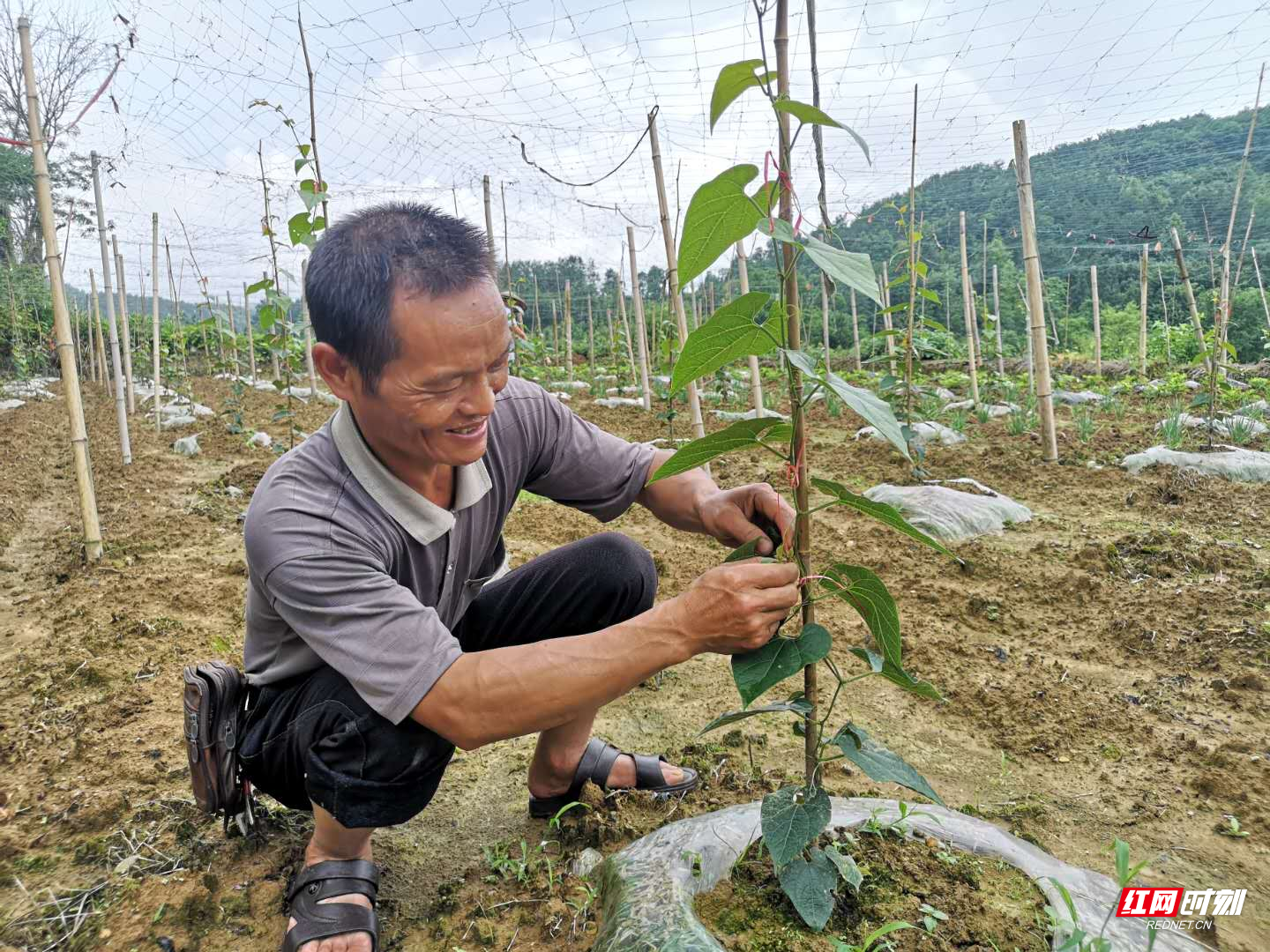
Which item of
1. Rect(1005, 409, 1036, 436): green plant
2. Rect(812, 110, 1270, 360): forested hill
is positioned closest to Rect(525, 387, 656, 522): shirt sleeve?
Rect(1005, 409, 1036, 436): green plant

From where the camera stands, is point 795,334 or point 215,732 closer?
point 795,334

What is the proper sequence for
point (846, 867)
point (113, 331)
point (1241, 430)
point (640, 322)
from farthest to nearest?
1. point (640, 322)
2. point (113, 331)
3. point (1241, 430)
4. point (846, 867)

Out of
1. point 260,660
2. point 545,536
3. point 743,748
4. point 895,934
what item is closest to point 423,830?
point 260,660

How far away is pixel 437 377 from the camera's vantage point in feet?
4.02

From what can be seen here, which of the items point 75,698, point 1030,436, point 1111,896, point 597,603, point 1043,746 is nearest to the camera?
point 1111,896

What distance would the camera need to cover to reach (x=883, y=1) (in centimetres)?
488

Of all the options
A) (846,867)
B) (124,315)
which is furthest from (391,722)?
(124,315)

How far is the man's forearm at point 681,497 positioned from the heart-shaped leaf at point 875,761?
0.55 metres

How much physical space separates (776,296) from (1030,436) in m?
5.06

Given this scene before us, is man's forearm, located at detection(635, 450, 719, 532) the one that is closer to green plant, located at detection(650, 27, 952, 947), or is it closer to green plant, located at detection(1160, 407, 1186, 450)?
green plant, located at detection(650, 27, 952, 947)

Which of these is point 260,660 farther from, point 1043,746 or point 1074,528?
point 1074,528

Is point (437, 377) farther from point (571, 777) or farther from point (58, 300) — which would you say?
point (58, 300)

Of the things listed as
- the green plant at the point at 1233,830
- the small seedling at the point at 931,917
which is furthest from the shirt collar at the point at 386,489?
the green plant at the point at 1233,830

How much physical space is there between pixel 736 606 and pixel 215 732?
3.34ft
